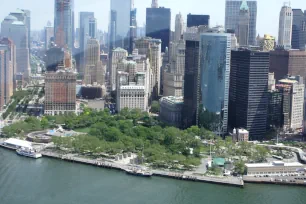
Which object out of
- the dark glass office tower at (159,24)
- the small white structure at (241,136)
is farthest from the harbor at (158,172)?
the dark glass office tower at (159,24)

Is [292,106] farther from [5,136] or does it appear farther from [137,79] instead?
[5,136]

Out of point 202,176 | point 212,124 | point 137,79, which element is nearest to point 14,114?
point 137,79

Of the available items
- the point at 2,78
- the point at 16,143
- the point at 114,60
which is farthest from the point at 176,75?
the point at 16,143

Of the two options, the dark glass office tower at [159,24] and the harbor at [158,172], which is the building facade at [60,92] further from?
the dark glass office tower at [159,24]

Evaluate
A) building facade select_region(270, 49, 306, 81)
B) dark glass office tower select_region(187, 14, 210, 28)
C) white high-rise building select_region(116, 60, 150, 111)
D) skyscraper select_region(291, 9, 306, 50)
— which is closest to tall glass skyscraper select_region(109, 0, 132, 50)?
dark glass office tower select_region(187, 14, 210, 28)

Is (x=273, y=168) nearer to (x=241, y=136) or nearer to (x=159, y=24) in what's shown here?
(x=241, y=136)
